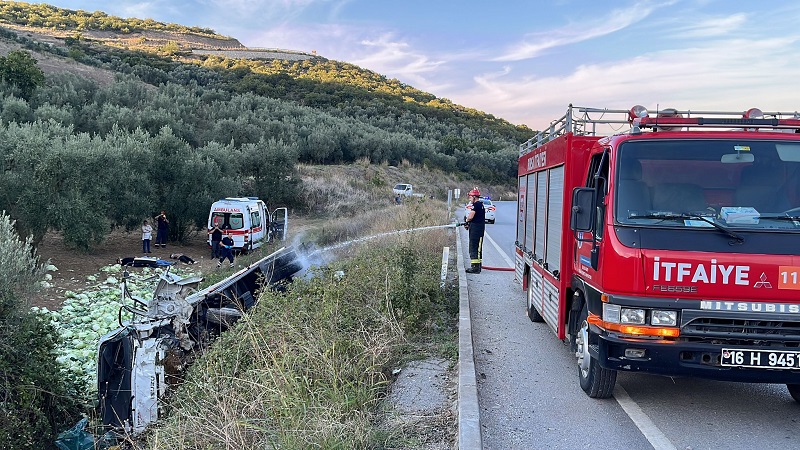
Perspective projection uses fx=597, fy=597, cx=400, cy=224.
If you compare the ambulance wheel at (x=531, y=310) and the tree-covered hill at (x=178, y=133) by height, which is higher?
the tree-covered hill at (x=178, y=133)

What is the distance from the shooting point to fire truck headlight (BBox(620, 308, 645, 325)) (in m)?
4.86

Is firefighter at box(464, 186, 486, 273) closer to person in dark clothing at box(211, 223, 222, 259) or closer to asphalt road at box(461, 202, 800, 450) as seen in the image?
asphalt road at box(461, 202, 800, 450)

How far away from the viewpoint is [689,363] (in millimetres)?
4809

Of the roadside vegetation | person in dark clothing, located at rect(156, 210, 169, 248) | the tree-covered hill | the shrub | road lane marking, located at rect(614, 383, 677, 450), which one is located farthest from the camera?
person in dark clothing, located at rect(156, 210, 169, 248)

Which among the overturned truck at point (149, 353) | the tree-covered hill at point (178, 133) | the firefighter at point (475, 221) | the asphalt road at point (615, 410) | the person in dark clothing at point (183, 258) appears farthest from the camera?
the person in dark clothing at point (183, 258)

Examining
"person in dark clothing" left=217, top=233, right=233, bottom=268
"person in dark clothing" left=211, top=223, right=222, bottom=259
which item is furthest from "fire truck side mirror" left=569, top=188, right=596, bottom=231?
"person in dark clothing" left=211, top=223, right=222, bottom=259

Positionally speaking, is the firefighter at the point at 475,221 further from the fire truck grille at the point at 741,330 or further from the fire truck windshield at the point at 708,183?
the fire truck grille at the point at 741,330

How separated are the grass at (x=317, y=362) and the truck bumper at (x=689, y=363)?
6.38ft

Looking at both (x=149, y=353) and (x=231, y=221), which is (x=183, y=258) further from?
(x=149, y=353)

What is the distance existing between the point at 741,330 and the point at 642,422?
1187 millimetres

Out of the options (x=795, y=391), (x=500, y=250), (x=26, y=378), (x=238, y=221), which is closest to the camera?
(x=795, y=391)

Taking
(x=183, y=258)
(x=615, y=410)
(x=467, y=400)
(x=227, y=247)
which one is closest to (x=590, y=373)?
(x=615, y=410)

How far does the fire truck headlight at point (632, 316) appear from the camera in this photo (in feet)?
15.9

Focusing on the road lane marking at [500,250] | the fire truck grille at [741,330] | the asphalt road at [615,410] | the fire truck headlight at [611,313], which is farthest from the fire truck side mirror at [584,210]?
the road lane marking at [500,250]
